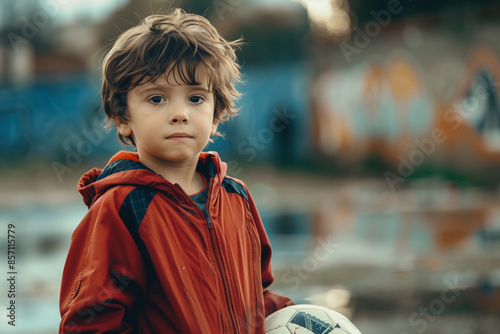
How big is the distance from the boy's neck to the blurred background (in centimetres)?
329

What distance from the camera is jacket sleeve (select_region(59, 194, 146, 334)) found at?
5.33 ft

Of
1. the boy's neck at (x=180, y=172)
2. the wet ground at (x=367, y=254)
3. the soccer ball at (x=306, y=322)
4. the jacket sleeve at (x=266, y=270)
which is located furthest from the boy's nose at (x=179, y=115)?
the wet ground at (x=367, y=254)

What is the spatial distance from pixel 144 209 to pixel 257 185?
15392mm

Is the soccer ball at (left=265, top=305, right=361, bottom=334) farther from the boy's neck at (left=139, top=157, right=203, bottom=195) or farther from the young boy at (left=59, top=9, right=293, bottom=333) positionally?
the boy's neck at (left=139, top=157, right=203, bottom=195)

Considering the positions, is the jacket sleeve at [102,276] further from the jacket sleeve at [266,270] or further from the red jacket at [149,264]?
the jacket sleeve at [266,270]

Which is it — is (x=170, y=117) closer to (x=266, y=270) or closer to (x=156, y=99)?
(x=156, y=99)

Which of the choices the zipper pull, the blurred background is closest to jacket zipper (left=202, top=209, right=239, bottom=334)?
the zipper pull

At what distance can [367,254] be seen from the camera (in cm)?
759

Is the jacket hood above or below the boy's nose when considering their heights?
below

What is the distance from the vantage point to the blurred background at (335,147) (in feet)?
20.4

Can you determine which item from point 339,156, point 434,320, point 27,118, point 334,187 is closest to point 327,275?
point 434,320

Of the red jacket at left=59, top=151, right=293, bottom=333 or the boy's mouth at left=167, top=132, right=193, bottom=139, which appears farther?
the boy's mouth at left=167, top=132, right=193, bottom=139

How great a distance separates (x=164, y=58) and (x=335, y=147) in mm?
17637

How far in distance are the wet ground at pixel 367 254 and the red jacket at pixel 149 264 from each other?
182 centimetres
